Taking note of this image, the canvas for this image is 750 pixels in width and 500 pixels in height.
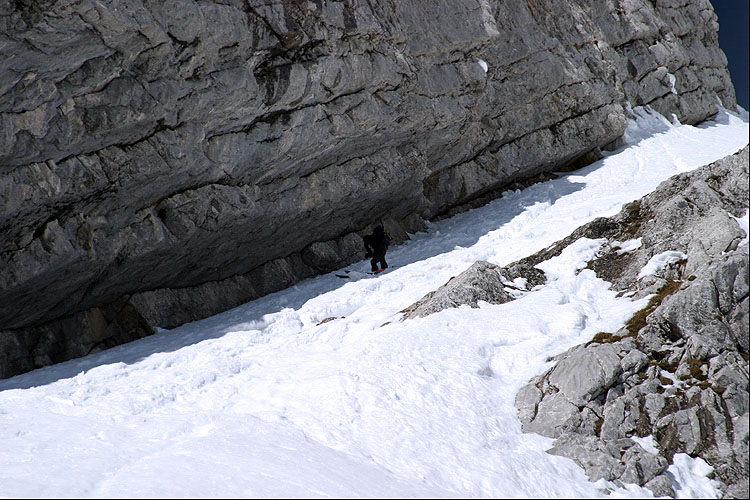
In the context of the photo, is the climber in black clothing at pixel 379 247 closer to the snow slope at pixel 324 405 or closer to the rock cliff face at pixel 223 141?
the rock cliff face at pixel 223 141

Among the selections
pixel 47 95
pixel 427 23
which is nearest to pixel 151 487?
pixel 47 95

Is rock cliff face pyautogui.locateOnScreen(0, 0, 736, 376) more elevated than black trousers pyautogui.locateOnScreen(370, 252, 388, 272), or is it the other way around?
rock cliff face pyautogui.locateOnScreen(0, 0, 736, 376)

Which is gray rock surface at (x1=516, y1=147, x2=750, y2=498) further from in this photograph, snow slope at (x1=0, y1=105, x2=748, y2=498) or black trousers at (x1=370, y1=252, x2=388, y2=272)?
black trousers at (x1=370, y1=252, x2=388, y2=272)

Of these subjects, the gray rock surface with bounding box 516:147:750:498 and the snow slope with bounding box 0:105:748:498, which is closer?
the snow slope with bounding box 0:105:748:498

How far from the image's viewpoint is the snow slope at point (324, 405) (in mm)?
9742

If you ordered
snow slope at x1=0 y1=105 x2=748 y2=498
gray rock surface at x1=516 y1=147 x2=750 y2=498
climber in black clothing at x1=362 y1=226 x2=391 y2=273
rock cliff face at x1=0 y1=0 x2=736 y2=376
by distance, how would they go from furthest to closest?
climber in black clothing at x1=362 y1=226 x2=391 y2=273 → rock cliff face at x1=0 y1=0 x2=736 y2=376 → gray rock surface at x1=516 y1=147 x2=750 y2=498 → snow slope at x1=0 y1=105 x2=748 y2=498

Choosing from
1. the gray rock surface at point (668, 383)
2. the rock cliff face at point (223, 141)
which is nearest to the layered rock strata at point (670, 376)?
the gray rock surface at point (668, 383)

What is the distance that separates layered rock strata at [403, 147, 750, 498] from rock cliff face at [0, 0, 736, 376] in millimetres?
10688

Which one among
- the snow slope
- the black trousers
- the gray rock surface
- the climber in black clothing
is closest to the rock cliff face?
the climber in black clothing

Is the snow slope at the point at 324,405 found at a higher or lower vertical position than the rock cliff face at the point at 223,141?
lower

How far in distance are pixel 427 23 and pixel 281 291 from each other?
49.4 feet

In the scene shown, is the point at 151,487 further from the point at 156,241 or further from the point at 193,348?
the point at 156,241

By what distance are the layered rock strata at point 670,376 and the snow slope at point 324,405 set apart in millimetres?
404

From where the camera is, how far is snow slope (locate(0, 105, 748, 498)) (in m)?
9.74
